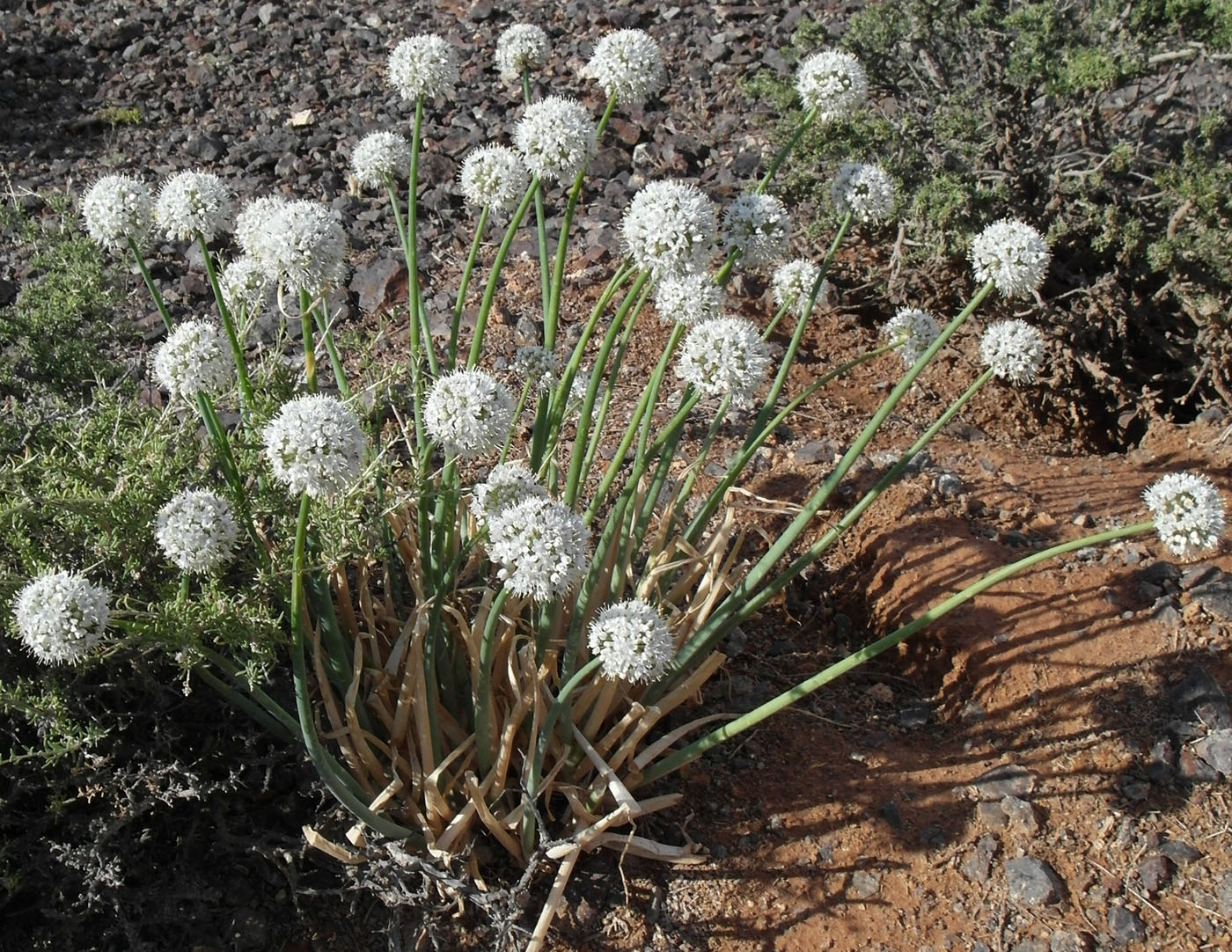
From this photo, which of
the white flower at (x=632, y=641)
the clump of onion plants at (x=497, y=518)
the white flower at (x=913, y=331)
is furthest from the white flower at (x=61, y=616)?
the white flower at (x=913, y=331)

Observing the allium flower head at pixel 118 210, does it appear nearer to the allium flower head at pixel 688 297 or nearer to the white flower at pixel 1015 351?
the allium flower head at pixel 688 297

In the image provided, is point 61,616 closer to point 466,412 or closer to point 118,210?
point 466,412

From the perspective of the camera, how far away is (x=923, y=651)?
4043 millimetres

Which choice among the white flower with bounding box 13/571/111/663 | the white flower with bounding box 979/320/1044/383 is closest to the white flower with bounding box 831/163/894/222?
the white flower with bounding box 979/320/1044/383

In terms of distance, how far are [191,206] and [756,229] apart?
4.49ft

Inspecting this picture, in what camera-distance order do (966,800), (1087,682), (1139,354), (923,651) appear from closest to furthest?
(966,800) < (1087,682) < (923,651) < (1139,354)

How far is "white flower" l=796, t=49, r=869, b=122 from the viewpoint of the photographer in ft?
10.3

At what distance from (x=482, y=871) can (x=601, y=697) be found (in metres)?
0.56

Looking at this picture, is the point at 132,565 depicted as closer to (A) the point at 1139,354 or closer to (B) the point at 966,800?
(B) the point at 966,800

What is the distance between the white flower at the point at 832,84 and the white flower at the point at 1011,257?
1.73 ft

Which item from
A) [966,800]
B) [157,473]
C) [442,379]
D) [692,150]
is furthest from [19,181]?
[966,800]

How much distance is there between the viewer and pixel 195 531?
2455mm

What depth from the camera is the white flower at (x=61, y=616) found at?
2.33 m

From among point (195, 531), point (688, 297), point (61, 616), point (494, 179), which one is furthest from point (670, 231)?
point (61, 616)
